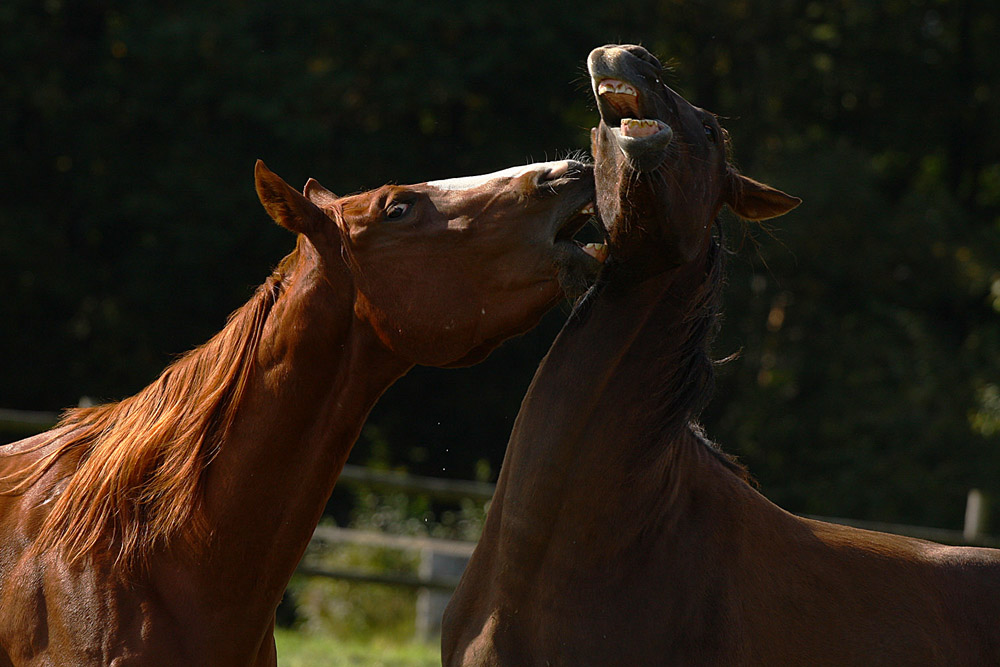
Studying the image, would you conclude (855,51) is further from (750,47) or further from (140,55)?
(140,55)

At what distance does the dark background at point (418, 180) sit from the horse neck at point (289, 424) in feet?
35.6

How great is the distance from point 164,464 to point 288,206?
725 mm

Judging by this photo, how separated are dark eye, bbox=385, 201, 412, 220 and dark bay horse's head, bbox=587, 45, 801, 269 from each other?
501mm

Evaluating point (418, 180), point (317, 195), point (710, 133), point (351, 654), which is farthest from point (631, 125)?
point (418, 180)

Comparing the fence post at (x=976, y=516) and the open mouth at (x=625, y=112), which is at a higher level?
the open mouth at (x=625, y=112)

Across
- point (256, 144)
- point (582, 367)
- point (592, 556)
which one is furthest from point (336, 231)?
point (256, 144)

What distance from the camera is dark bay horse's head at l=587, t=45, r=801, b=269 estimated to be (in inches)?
89.2

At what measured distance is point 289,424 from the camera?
8.91 feet

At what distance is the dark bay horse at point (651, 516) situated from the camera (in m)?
2.31

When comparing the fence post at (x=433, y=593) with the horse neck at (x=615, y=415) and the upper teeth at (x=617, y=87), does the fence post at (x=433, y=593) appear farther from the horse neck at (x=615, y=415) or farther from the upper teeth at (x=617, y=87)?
the upper teeth at (x=617, y=87)

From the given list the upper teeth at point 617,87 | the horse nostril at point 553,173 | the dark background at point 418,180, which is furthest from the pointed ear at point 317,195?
the dark background at point 418,180

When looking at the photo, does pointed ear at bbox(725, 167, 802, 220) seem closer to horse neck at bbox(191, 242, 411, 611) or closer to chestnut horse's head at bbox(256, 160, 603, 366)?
chestnut horse's head at bbox(256, 160, 603, 366)

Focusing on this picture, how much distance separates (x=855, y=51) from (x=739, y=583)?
1608 cm

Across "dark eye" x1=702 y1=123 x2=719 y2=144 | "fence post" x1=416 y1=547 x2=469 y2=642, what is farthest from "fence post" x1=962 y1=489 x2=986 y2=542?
"dark eye" x1=702 y1=123 x2=719 y2=144
